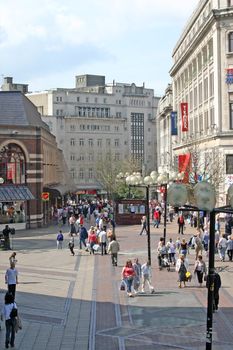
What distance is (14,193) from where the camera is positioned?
52250mm

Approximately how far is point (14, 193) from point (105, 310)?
107ft

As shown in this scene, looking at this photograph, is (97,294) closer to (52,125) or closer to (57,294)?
(57,294)

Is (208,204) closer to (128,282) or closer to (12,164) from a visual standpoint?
(128,282)

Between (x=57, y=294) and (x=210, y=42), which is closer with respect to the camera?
(x=57, y=294)

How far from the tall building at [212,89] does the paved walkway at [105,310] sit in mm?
24992

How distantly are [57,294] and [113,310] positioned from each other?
11.3 ft

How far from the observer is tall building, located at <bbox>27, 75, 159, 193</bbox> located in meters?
128

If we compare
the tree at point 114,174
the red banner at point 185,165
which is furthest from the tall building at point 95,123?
the red banner at point 185,165

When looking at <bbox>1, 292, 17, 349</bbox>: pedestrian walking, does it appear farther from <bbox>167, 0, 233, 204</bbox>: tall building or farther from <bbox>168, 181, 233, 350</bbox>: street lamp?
<bbox>167, 0, 233, 204</bbox>: tall building

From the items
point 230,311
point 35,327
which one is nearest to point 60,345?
point 35,327

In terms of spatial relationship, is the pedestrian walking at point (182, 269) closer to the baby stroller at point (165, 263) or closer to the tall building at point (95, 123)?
the baby stroller at point (165, 263)

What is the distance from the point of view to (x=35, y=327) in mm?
18609

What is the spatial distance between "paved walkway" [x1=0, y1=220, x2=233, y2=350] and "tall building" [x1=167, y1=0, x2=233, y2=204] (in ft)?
82.0

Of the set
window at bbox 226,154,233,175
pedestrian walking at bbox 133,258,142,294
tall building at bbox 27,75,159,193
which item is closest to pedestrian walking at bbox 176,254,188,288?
pedestrian walking at bbox 133,258,142,294
